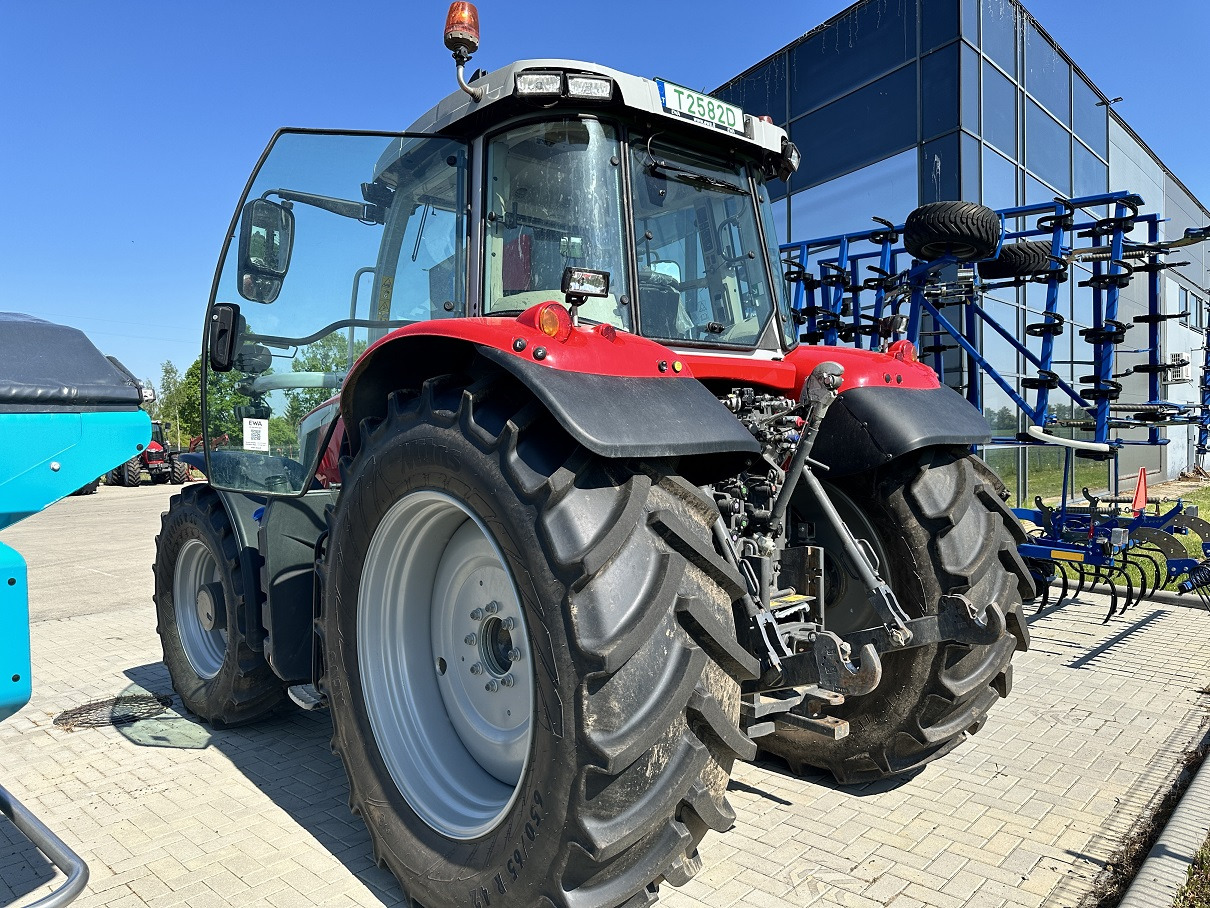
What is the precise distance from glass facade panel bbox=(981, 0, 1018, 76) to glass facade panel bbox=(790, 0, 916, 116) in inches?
39.2

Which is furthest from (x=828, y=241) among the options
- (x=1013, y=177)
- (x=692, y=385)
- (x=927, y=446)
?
(x=692, y=385)

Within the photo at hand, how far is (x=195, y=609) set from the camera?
14.6ft

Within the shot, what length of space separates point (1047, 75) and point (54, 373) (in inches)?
610

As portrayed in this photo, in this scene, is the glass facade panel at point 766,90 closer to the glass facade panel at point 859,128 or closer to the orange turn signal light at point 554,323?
the glass facade panel at point 859,128

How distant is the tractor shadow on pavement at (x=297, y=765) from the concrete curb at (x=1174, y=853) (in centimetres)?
221

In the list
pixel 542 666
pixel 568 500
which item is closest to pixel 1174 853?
pixel 542 666

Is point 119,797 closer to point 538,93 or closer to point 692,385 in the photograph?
point 692,385

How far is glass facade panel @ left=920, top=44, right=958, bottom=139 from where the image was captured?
456 inches

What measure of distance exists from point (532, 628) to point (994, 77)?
12891 mm

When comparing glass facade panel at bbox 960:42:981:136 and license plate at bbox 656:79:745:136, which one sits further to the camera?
glass facade panel at bbox 960:42:981:136

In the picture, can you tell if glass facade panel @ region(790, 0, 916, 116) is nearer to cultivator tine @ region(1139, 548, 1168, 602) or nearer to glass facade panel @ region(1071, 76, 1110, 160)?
glass facade panel @ region(1071, 76, 1110, 160)

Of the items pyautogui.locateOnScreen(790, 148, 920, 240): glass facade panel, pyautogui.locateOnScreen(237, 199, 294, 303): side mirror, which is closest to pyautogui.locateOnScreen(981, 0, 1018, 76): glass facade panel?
pyautogui.locateOnScreen(790, 148, 920, 240): glass facade panel

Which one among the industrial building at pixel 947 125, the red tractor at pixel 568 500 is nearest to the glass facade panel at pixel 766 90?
the industrial building at pixel 947 125

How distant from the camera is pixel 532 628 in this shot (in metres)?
2.15
